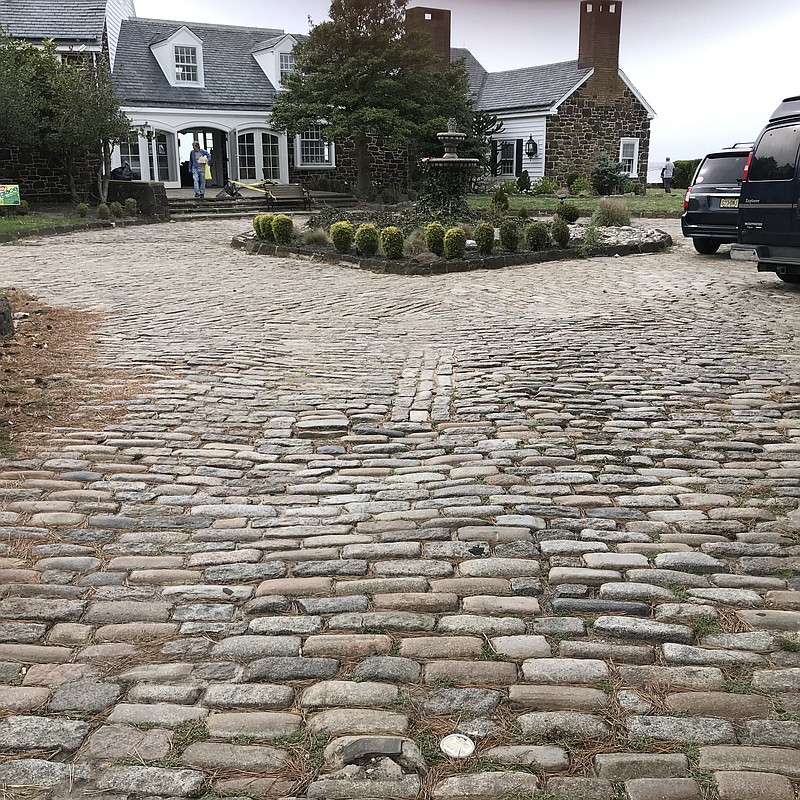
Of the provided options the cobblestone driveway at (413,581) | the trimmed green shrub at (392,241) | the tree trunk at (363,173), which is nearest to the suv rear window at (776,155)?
the cobblestone driveway at (413,581)

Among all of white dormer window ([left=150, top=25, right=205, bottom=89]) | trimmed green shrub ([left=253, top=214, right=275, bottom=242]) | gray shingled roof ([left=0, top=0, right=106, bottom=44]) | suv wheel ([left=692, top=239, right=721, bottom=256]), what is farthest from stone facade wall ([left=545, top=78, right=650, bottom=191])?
trimmed green shrub ([left=253, top=214, right=275, bottom=242])

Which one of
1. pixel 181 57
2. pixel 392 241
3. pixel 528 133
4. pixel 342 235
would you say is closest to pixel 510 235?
pixel 392 241

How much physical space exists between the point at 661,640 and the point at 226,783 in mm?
1729

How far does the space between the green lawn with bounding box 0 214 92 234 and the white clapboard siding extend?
2116 centimetres

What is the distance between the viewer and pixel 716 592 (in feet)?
12.4

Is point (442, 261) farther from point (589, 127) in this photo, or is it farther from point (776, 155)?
point (589, 127)

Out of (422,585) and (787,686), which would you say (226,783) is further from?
(787,686)

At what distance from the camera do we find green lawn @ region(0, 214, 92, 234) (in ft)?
69.2

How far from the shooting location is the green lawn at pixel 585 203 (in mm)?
27844

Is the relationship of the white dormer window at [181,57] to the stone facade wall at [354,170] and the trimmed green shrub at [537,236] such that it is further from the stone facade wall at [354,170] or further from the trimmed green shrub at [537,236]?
the trimmed green shrub at [537,236]

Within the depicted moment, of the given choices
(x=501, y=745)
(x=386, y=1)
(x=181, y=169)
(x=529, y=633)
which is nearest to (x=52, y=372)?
(x=529, y=633)

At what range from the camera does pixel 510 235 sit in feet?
53.7

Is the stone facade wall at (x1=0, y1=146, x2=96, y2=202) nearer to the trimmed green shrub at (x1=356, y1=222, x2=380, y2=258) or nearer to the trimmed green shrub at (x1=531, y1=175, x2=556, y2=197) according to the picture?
the trimmed green shrub at (x1=356, y1=222, x2=380, y2=258)

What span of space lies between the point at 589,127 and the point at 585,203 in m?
9.95
